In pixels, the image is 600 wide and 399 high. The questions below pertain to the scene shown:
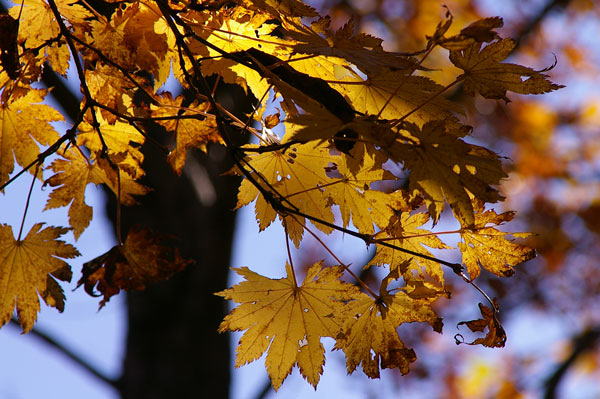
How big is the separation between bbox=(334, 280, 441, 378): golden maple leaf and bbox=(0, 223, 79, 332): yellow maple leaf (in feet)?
1.52

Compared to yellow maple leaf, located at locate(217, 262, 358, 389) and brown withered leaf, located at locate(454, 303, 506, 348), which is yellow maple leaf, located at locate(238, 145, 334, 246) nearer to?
yellow maple leaf, located at locate(217, 262, 358, 389)

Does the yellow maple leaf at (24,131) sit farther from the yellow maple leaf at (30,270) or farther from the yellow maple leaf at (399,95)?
the yellow maple leaf at (399,95)

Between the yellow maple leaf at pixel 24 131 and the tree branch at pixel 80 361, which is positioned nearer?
the yellow maple leaf at pixel 24 131

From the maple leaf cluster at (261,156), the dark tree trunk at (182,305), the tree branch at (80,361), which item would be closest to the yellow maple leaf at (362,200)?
the maple leaf cluster at (261,156)

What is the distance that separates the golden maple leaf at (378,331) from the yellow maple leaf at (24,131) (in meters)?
0.60

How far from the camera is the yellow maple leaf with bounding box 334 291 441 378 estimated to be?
0.96 m

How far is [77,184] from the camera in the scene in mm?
1078

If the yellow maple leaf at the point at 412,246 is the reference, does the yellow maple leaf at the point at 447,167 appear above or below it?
above

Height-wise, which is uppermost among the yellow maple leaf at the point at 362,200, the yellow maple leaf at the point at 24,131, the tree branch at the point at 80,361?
the yellow maple leaf at the point at 24,131

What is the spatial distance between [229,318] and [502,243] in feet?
1.51

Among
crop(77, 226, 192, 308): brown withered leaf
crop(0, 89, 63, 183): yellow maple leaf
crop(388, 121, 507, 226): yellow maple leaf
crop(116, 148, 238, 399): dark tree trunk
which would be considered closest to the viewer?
crop(388, 121, 507, 226): yellow maple leaf

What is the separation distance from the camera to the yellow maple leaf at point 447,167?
28.1 inches

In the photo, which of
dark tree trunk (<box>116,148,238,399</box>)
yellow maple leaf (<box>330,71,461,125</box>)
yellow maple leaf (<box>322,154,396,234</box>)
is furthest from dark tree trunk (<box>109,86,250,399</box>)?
yellow maple leaf (<box>330,71,461,125</box>)

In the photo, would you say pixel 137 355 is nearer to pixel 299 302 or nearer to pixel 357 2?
pixel 299 302
